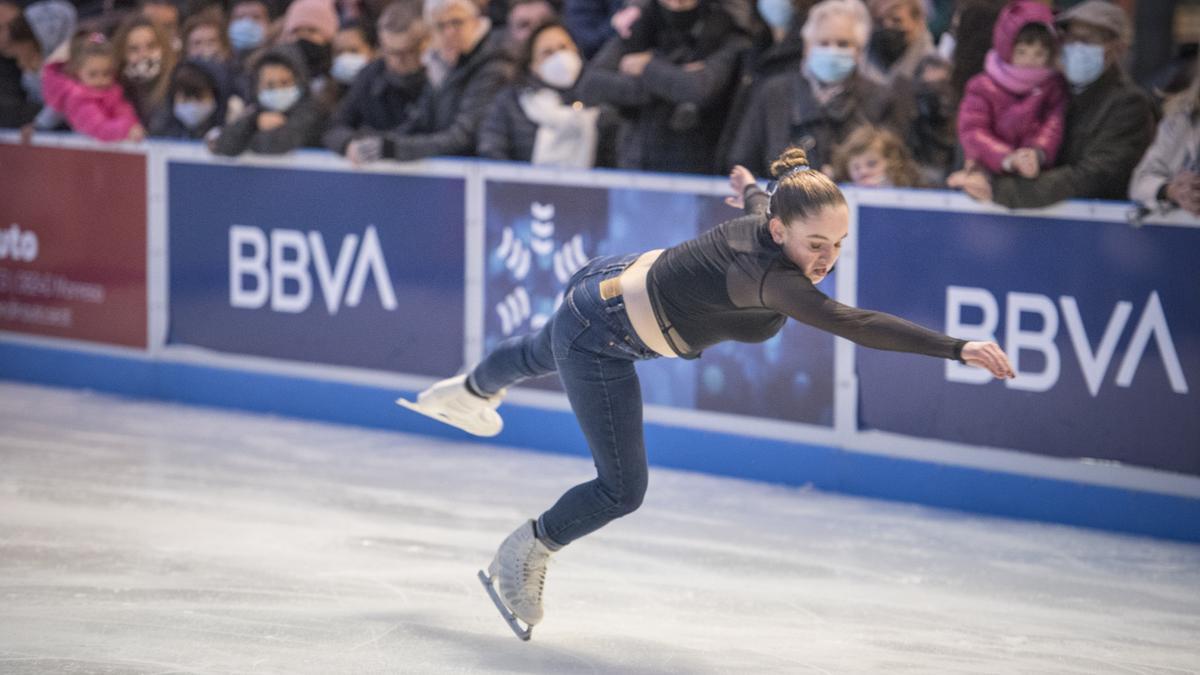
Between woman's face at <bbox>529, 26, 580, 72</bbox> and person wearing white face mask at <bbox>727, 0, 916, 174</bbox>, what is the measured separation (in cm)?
113

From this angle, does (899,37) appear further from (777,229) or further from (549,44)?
(777,229)

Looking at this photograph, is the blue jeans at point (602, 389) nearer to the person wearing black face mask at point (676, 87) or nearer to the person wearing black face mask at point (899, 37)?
the person wearing black face mask at point (676, 87)

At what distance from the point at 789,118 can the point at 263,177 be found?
292 centimetres

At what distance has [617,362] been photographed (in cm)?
522

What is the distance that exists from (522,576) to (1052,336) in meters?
2.71

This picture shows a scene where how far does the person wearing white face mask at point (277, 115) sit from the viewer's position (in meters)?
9.14

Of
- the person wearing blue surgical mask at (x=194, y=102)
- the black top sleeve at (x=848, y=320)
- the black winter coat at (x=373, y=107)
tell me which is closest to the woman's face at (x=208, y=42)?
the person wearing blue surgical mask at (x=194, y=102)

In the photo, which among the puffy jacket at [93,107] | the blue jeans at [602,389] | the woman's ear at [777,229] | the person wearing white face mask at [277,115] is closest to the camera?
the woman's ear at [777,229]

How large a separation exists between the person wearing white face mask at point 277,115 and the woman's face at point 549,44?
4.29 feet

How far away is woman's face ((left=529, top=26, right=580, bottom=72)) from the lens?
857 cm

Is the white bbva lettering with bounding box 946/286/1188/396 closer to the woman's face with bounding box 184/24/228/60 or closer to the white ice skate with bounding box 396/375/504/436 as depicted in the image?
the white ice skate with bounding box 396/375/504/436

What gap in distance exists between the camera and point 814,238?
15.2 feet

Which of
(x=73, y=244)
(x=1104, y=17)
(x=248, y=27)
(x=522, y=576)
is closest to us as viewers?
(x=522, y=576)

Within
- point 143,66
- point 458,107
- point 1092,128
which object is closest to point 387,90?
point 458,107
